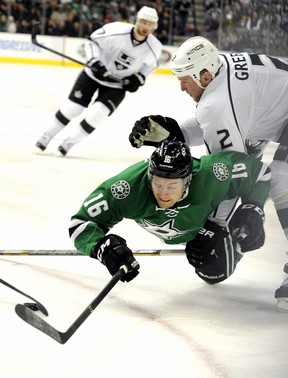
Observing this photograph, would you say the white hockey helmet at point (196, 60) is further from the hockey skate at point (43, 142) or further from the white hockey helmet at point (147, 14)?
the hockey skate at point (43, 142)

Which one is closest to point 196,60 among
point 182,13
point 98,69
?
point 98,69

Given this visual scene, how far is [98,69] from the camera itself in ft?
18.5

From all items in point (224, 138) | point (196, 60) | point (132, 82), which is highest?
point (196, 60)

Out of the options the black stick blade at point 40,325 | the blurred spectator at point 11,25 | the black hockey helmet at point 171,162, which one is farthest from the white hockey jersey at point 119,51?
the blurred spectator at point 11,25

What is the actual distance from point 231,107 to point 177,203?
45cm

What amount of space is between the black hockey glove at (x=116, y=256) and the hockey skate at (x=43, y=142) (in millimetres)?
3333

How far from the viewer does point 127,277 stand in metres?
2.49

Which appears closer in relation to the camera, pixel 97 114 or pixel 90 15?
pixel 97 114

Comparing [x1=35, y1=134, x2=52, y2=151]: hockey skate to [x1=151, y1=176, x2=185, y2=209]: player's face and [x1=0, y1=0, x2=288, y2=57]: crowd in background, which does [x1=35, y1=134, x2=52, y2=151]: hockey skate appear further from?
[x1=0, y1=0, x2=288, y2=57]: crowd in background

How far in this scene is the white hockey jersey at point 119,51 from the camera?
5.79 meters

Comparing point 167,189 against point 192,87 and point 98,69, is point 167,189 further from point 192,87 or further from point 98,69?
point 98,69

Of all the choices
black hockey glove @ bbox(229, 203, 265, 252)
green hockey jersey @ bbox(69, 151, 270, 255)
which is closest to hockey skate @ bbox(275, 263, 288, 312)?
black hockey glove @ bbox(229, 203, 265, 252)

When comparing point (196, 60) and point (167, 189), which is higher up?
point (196, 60)

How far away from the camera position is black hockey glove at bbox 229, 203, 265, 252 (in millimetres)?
2830
